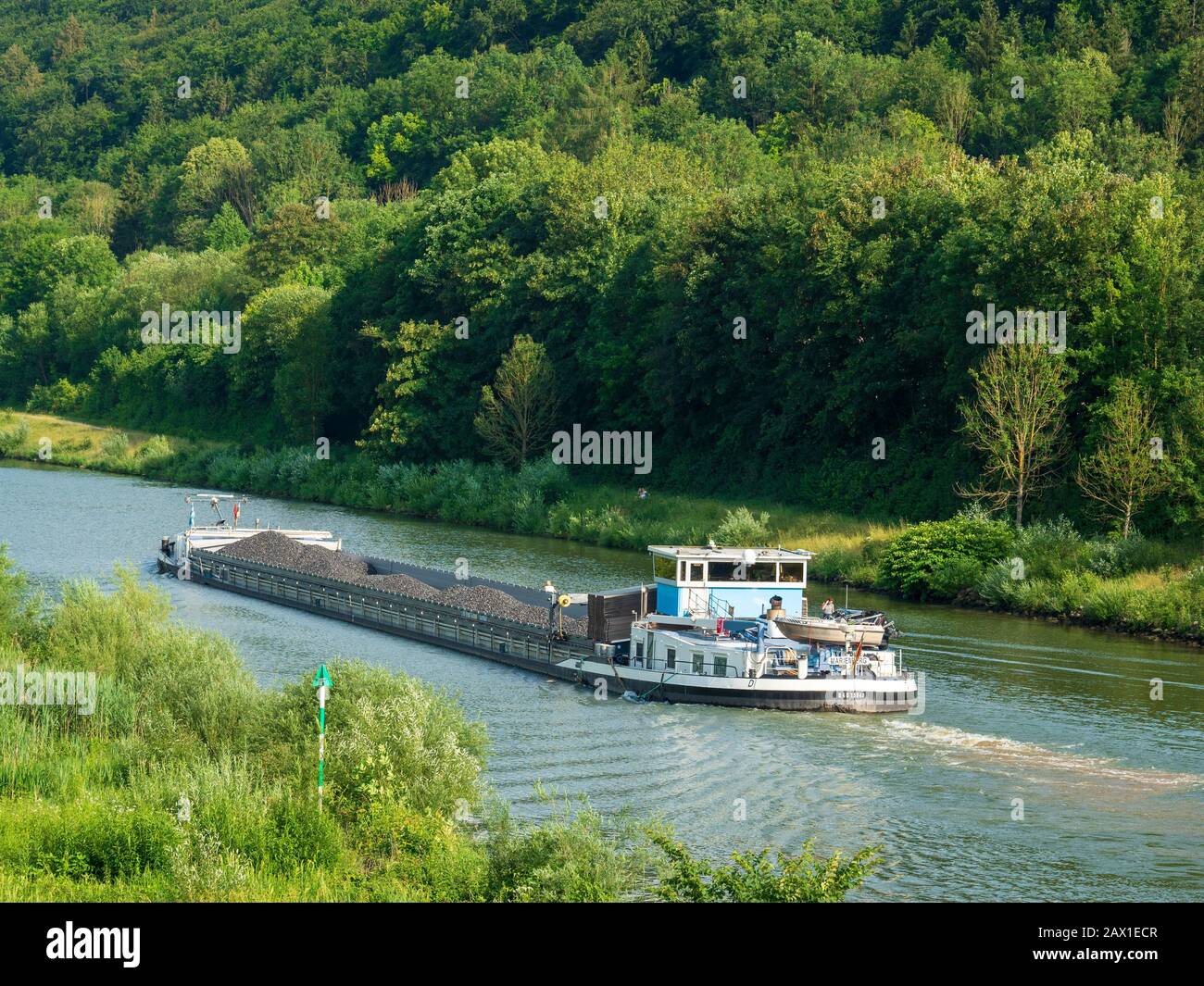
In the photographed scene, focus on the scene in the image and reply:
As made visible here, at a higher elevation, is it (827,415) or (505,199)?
(505,199)

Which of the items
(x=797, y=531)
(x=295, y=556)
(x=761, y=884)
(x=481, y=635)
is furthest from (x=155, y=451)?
(x=761, y=884)

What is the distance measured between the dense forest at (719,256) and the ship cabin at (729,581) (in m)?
15.0

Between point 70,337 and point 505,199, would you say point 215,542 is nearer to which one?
point 505,199

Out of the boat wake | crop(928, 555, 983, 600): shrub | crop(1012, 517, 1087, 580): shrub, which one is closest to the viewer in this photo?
the boat wake

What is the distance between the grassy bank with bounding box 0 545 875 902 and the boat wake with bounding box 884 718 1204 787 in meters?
6.52

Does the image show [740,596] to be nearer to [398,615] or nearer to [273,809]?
[398,615]

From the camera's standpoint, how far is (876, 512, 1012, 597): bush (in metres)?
48.4

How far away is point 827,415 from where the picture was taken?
207 ft

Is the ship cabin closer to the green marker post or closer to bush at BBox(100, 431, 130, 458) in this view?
the green marker post

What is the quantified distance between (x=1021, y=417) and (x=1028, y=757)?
74.2ft

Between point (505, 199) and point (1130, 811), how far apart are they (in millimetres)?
63248

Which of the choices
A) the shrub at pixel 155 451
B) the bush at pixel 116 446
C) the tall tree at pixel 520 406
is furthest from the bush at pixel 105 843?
the bush at pixel 116 446

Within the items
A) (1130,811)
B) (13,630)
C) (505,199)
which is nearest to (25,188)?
(505,199)

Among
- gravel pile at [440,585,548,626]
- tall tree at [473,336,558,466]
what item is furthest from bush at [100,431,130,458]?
gravel pile at [440,585,548,626]
